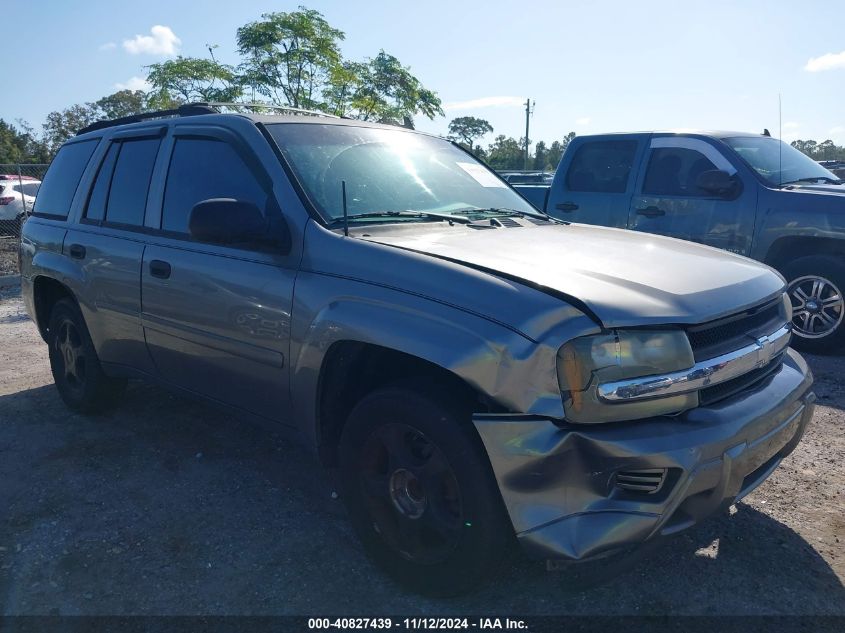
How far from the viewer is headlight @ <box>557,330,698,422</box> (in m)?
2.11

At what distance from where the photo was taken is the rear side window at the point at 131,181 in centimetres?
383

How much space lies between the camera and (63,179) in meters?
4.67

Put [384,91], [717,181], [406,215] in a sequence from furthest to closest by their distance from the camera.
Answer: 1. [384,91]
2. [717,181]
3. [406,215]

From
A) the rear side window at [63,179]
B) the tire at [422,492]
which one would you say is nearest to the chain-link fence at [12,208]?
the rear side window at [63,179]

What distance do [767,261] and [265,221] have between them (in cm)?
479

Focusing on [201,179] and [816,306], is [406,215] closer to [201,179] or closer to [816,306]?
[201,179]

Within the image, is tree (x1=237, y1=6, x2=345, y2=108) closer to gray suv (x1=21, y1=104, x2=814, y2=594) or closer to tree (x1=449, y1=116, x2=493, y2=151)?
gray suv (x1=21, y1=104, x2=814, y2=594)

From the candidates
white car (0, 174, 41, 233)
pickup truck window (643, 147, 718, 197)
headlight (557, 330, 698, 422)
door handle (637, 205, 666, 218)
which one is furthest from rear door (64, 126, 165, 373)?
white car (0, 174, 41, 233)

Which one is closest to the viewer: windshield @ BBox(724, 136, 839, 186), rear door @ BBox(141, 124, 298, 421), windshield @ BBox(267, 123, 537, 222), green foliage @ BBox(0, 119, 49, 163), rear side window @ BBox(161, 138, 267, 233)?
rear door @ BBox(141, 124, 298, 421)

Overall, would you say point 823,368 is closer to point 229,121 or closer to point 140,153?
point 229,121

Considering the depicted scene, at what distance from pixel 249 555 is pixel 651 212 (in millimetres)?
4971

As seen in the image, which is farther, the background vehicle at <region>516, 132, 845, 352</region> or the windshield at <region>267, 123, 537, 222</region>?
the background vehicle at <region>516, 132, 845, 352</region>

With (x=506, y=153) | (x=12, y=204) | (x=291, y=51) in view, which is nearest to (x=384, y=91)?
(x=291, y=51)

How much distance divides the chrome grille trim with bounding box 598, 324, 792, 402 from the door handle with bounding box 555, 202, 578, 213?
14.7ft
